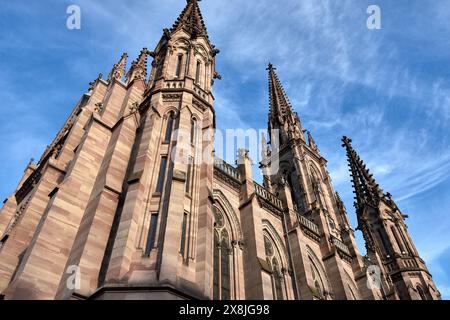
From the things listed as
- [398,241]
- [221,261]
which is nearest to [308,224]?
[221,261]

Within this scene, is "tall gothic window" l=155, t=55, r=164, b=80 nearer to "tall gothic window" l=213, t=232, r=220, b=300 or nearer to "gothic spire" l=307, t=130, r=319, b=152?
"tall gothic window" l=213, t=232, r=220, b=300

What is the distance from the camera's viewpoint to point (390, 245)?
36562 millimetres

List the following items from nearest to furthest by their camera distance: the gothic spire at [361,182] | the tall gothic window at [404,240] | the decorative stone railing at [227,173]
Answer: the decorative stone railing at [227,173]
the tall gothic window at [404,240]
the gothic spire at [361,182]

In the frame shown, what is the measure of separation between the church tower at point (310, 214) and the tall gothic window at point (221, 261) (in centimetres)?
485

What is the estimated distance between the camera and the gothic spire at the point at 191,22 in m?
21.0

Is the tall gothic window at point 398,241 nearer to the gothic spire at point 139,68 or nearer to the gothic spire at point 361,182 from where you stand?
the gothic spire at point 361,182

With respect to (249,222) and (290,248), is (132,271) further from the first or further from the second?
(290,248)

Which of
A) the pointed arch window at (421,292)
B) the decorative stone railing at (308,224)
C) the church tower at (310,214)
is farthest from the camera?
the pointed arch window at (421,292)

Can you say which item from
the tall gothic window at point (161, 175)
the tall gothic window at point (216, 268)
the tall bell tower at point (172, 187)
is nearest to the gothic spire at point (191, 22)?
the tall bell tower at point (172, 187)

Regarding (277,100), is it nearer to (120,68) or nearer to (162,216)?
(120,68)

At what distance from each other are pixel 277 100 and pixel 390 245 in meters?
23.4

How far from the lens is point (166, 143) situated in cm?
1409
